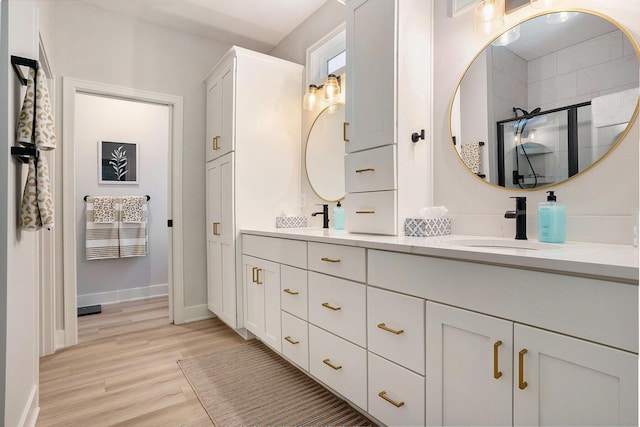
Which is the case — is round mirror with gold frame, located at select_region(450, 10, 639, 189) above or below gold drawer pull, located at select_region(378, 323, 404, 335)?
above

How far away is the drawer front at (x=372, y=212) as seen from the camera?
1.71 m

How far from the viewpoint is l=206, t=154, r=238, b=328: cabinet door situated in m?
2.61

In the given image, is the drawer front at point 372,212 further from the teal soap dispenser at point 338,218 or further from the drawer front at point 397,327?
the drawer front at point 397,327

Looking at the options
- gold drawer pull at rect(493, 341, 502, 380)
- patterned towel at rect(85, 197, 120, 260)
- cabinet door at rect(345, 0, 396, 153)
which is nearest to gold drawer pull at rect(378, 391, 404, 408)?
gold drawer pull at rect(493, 341, 502, 380)

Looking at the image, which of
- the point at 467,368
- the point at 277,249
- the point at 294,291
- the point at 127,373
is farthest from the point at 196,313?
the point at 467,368

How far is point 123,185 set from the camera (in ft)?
12.8

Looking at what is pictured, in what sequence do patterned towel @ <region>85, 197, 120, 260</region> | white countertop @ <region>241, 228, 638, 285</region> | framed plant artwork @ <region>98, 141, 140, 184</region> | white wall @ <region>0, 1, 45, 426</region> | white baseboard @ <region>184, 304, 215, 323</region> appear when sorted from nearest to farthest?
white countertop @ <region>241, 228, 638, 285</region> → white wall @ <region>0, 1, 45, 426</region> → white baseboard @ <region>184, 304, 215, 323</region> → patterned towel @ <region>85, 197, 120, 260</region> → framed plant artwork @ <region>98, 141, 140, 184</region>

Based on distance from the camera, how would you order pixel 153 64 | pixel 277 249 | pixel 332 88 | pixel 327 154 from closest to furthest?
pixel 277 249 < pixel 332 88 < pixel 327 154 < pixel 153 64

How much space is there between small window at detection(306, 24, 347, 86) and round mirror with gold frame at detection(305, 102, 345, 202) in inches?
13.1

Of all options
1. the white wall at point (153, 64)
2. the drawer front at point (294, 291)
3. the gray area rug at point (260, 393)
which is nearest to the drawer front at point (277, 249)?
the drawer front at point (294, 291)

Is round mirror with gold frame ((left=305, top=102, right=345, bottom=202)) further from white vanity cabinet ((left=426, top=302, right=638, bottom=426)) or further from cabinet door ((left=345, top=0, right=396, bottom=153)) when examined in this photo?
white vanity cabinet ((left=426, top=302, right=638, bottom=426))

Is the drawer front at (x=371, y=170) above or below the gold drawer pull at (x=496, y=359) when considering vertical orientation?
above

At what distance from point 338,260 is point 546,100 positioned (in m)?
1.13

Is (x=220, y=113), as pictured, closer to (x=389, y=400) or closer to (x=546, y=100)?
(x=546, y=100)
